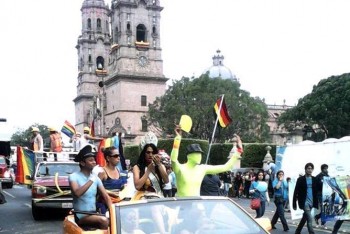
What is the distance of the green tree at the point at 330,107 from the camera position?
5491 centimetres

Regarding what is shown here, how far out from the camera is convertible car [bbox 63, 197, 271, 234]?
519cm

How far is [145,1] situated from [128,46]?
837 cm

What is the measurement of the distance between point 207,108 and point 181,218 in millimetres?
50440

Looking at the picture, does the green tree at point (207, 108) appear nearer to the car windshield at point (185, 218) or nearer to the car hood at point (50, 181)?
the car hood at point (50, 181)

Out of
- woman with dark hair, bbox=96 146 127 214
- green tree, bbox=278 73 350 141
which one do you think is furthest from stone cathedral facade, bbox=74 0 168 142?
woman with dark hair, bbox=96 146 127 214

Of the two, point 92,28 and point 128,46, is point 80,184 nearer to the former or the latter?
point 128,46

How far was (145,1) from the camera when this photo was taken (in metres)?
84.9

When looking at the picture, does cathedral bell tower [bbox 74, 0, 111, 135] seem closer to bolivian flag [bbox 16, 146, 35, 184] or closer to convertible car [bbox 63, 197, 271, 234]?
bolivian flag [bbox 16, 146, 35, 184]

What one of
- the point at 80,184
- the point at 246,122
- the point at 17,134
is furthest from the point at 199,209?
the point at 17,134

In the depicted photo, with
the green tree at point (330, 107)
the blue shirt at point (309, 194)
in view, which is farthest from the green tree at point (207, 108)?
the blue shirt at point (309, 194)

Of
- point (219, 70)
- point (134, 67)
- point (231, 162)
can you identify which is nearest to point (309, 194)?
point (231, 162)

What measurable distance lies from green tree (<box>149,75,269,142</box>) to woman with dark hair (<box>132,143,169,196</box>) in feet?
155

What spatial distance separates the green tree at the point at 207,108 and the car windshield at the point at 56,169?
39.4m

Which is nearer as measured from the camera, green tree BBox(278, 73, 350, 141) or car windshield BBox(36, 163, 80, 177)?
car windshield BBox(36, 163, 80, 177)
